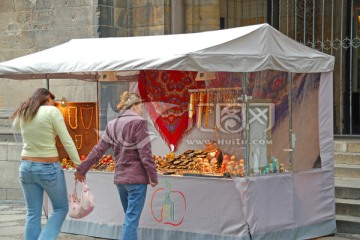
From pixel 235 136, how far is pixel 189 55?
1335 mm

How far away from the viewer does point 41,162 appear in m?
6.61

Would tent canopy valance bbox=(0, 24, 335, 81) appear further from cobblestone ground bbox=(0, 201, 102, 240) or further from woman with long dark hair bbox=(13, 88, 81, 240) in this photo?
cobblestone ground bbox=(0, 201, 102, 240)

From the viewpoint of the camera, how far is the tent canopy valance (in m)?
6.91

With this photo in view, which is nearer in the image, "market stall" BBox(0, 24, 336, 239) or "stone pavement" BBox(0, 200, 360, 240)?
"market stall" BBox(0, 24, 336, 239)

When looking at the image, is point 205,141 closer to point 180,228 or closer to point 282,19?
point 180,228

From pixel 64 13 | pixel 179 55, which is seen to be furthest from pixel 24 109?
pixel 64 13

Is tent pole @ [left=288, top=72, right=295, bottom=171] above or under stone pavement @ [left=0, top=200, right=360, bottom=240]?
above

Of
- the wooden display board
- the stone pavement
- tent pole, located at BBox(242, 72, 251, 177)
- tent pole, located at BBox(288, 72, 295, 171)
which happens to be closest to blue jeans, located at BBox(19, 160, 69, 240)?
the stone pavement

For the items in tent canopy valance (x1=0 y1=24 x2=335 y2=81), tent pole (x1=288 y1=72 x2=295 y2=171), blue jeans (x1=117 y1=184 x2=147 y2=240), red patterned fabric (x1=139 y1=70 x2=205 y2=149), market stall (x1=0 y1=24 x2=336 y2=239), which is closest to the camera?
blue jeans (x1=117 y1=184 x2=147 y2=240)

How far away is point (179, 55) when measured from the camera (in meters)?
6.76

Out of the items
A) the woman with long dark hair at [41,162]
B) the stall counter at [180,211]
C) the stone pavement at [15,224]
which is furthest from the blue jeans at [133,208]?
the stone pavement at [15,224]

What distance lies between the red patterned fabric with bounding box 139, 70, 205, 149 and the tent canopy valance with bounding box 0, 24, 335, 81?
3.90 ft

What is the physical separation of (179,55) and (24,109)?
5.15 ft

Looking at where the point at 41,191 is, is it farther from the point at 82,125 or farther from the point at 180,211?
the point at 82,125
